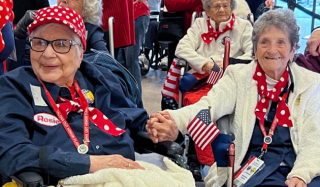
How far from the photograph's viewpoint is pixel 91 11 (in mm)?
3105

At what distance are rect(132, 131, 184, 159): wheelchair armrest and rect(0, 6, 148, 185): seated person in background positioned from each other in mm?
74

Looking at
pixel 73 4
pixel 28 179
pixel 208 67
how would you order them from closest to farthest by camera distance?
pixel 28 179, pixel 73 4, pixel 208 67

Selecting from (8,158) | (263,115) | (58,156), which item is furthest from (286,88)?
(8,158)

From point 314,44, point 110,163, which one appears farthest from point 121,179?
point 314,44

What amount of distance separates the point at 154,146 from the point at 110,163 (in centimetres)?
32

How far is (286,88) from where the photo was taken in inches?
90.8

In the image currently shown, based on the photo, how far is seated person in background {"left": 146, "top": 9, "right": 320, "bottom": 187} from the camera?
2.19 meters

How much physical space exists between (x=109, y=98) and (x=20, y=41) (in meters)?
1.02

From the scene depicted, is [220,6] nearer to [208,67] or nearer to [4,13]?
[208,67]

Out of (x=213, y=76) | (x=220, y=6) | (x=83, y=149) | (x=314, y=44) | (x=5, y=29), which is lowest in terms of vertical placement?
→ (x=213, y=76)

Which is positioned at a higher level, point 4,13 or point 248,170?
point 4,13

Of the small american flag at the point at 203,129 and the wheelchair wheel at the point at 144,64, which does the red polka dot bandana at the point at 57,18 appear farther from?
the wheelchair wheel at the point at 144,64

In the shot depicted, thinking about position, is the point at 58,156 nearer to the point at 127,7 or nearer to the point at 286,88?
the point at 286,88

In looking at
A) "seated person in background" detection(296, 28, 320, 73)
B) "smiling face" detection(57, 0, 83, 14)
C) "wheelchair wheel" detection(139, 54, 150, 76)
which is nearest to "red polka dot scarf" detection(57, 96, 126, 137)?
"smiling face" detection(57, 0, 83, 14)
